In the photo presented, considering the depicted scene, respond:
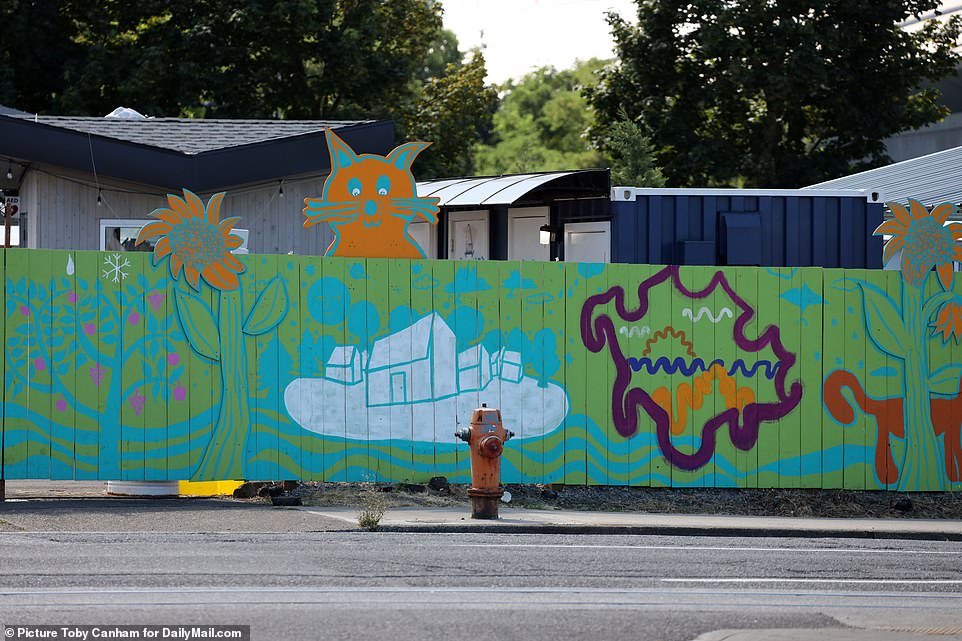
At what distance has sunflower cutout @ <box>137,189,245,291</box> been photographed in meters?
12.8

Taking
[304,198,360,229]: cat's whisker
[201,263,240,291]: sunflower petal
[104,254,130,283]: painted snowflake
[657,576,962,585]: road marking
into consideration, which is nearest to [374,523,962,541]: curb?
[657,576,962,585]: road marking

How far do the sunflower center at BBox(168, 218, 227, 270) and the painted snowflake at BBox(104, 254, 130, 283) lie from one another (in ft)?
1.60

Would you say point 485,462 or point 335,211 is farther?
point 335,211

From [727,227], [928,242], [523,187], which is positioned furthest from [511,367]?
[727,227]

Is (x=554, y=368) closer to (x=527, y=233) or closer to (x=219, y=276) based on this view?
(x=219, y=276)

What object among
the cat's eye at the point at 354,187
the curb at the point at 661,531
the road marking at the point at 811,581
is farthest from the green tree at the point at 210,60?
the road marking at the point at 811,581

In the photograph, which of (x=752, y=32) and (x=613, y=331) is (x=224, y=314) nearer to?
(x=613, y=331)

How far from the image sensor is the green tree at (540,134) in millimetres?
76562

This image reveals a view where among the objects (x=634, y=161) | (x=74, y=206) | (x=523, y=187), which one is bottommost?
(x=74, y=206)

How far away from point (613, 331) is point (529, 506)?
1.85 meters

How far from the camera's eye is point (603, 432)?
1342 centimetres

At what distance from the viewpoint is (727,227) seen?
17266 millimetres

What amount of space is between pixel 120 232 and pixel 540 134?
71.2 meters

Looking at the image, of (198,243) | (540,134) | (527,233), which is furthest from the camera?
(540,134)
